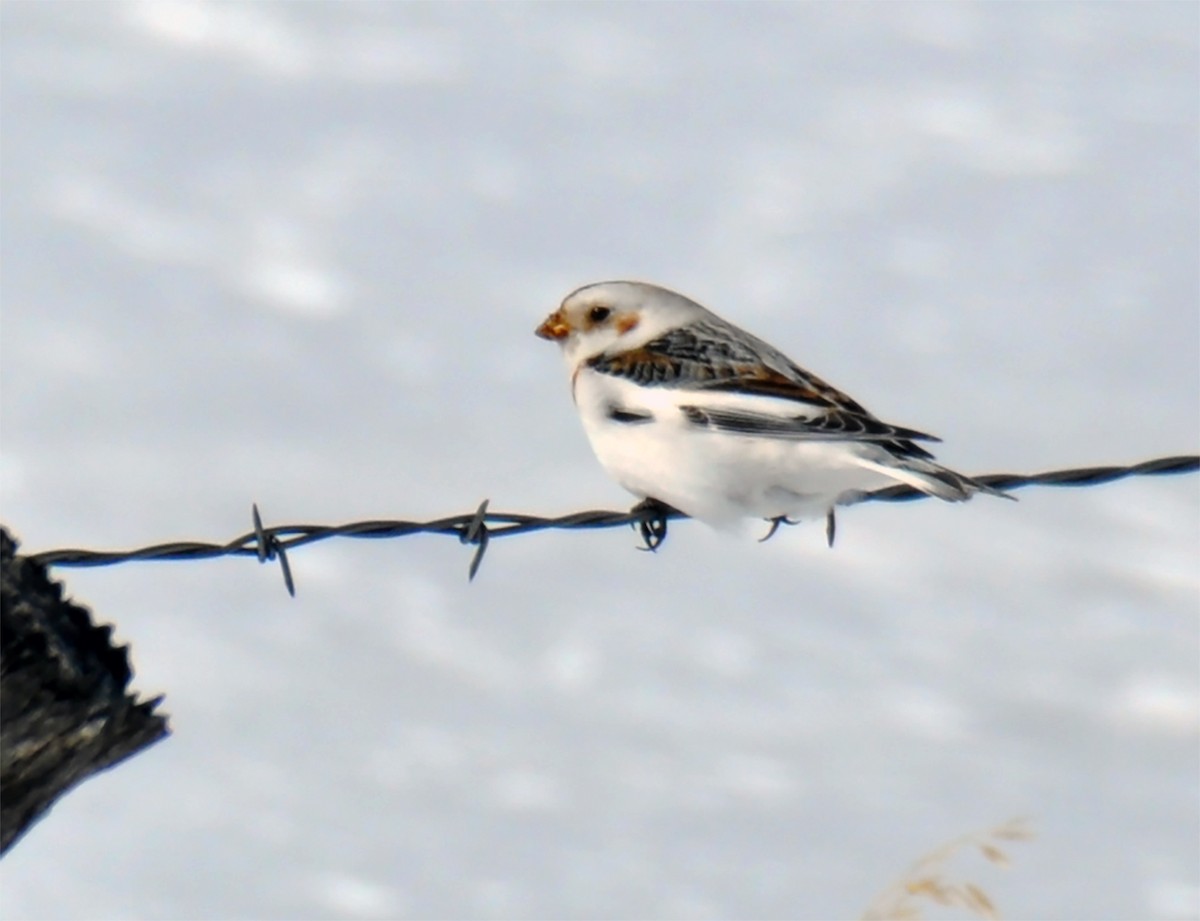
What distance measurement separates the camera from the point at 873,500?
4090mm

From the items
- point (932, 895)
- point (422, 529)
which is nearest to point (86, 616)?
point (422, 529)

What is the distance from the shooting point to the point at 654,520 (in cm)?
473

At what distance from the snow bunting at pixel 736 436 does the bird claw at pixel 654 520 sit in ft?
0.10

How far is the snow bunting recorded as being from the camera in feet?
13.8

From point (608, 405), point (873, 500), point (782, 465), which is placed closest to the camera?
point (873, 500)

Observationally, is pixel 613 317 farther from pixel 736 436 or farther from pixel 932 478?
pixel 932 478

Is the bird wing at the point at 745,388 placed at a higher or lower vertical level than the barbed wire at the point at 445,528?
higher

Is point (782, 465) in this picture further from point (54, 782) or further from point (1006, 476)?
point (54, 782)

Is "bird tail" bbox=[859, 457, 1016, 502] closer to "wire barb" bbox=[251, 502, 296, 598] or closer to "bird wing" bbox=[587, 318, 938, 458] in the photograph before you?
"bird wing" bbox=[587, 318, 938, 458]

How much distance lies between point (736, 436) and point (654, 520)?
1.45ft

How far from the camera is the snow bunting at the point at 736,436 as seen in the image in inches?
166

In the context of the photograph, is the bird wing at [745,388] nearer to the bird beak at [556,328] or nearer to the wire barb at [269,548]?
the bird beak at [556,328]

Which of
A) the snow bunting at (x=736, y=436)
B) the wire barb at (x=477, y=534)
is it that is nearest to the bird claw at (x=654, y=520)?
the snow bunting at (x=736, y=436)

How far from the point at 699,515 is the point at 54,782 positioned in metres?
2.09
